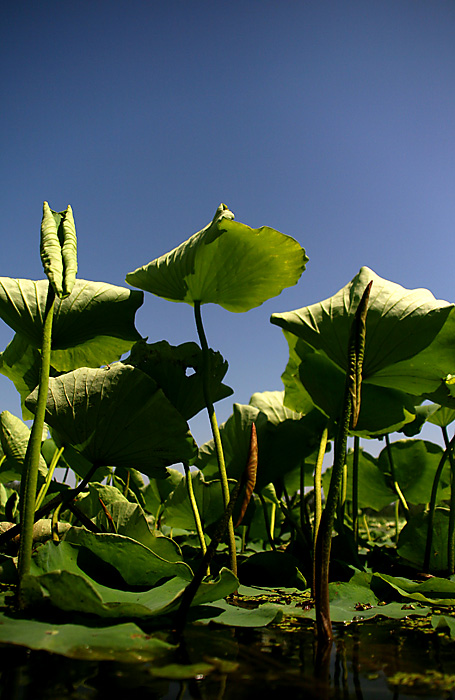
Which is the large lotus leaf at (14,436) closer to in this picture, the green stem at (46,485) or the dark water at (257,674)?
the green stem at (46,485)

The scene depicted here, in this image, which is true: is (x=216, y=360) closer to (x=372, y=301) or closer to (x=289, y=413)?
(x=372, y=301)

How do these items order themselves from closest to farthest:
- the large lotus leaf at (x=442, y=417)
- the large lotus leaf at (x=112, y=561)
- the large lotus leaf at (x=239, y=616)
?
1. the large lotus leaf at (x=239, y=616)
2. the large lotus leaf at (x=112, y=561)
3. the large lotus leaf at (x=442, y=417)

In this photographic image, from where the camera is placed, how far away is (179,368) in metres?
1.15

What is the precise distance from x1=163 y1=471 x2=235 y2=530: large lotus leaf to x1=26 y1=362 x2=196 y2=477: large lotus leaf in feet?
1.66

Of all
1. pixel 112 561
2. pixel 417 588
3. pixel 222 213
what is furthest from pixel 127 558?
pixel 222 213

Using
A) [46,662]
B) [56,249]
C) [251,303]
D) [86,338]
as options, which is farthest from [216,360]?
[46,662]

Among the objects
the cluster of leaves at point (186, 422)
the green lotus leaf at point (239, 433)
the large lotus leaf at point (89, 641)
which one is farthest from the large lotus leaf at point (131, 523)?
the green lotus leaf at point (239, 433)

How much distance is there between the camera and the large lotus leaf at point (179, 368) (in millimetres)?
1141

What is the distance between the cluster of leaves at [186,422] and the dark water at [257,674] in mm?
48

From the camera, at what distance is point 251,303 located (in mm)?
1270

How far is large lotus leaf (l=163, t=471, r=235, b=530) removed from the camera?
1491 millimetres

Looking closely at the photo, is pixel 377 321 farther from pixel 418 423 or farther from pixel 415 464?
pixel 415 464

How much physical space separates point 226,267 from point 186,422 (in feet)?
1.29

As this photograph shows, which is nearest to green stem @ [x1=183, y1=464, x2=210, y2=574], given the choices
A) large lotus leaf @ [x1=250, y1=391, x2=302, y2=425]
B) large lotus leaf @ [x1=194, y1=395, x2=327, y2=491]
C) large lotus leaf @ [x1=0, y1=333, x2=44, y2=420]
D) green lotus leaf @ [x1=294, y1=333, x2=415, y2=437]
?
large lotus leaf @ [x1=194, y1=395, x2=327, y2=491]
